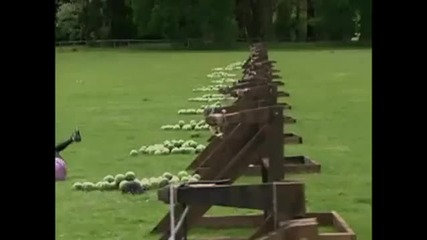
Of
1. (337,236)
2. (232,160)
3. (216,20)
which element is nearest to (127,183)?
(232,160)

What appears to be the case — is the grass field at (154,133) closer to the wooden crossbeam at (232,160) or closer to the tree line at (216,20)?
the wooden crossbeam at (232,160)

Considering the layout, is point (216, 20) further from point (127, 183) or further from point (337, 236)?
point (337, 236)

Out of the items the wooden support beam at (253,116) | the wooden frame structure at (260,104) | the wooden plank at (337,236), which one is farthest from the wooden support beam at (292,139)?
the wooden support beam at (253,116)

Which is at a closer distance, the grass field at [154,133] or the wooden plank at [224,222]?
the wooden plank at [224,222]

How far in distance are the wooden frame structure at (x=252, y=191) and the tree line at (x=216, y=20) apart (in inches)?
670

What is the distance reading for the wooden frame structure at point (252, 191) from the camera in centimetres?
167

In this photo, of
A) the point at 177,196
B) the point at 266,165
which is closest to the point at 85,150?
the point at 266,165

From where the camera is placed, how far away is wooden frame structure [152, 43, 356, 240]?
1.67m

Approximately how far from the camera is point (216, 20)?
2570cm

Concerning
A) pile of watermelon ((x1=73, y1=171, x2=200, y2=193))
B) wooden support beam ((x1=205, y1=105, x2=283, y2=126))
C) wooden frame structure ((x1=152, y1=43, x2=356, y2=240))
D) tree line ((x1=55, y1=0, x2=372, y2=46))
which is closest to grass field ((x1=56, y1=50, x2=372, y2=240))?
pile of watermelon ((x1=73, y1=171, x2=200, y2=193))

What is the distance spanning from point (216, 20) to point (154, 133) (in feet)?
57.6
